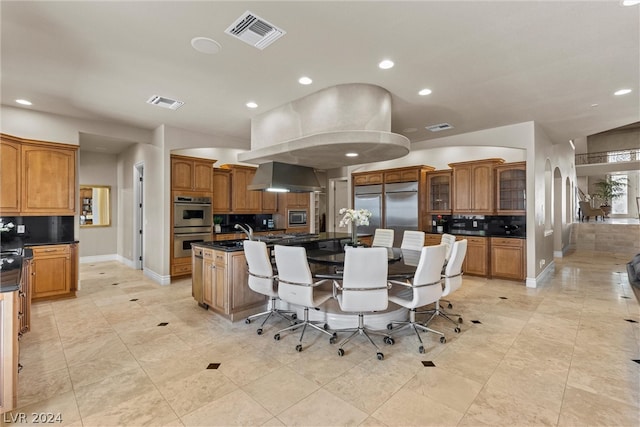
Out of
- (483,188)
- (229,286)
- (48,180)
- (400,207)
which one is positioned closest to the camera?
(229,286)

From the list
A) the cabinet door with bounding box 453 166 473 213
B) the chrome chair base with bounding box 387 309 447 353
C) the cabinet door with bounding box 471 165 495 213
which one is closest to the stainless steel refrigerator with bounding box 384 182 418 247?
the cabinet door with bounding box 453 166 473 213

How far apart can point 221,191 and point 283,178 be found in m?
2.31

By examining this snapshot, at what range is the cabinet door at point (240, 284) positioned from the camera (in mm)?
3625

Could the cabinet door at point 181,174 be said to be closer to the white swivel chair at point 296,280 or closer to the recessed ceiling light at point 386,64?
the white swivel chair at point 296,280

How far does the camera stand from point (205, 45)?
278cm

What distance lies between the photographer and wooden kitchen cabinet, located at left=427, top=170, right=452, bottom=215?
6.61 m

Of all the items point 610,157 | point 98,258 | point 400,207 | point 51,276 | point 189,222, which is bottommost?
point 98,258

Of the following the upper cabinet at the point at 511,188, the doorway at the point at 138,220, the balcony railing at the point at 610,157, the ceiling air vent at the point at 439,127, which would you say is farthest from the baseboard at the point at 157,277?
the balcony railing at the point at 610,157

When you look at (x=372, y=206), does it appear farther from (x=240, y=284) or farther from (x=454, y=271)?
(x=240, y=284)

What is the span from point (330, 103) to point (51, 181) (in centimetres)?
450

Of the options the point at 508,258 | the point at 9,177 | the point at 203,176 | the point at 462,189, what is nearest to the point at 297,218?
the point at 203,176

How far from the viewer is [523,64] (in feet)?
10.4

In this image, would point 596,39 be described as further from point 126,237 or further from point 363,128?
point 126,237

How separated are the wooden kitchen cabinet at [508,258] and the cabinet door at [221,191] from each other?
5.62 meters
